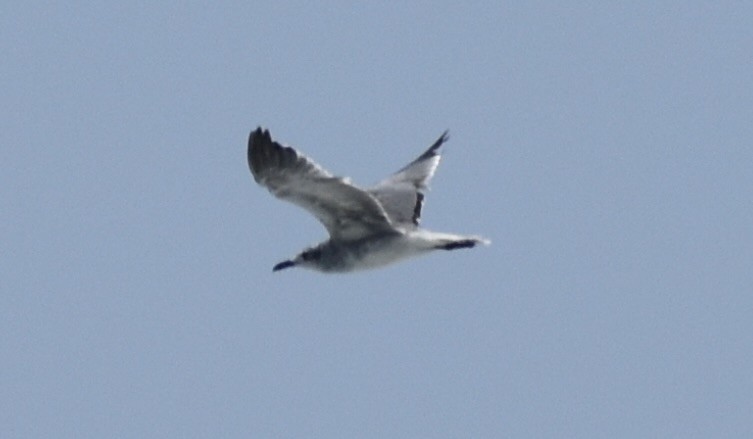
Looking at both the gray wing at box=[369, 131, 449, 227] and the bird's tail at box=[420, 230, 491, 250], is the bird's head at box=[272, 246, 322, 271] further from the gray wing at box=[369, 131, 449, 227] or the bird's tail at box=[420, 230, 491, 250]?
the bird's tail at box=[420, 230, 491, 250]

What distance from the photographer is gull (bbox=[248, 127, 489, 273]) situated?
31016 millimetres

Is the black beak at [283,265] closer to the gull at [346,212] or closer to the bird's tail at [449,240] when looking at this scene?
the gull at [346,212]

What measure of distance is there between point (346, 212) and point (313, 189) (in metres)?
1.14

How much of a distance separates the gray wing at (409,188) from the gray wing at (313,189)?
0.56m

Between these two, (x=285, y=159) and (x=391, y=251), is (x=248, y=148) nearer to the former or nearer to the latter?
(x=285, y=159)

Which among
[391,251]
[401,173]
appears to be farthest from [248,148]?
[401,173]

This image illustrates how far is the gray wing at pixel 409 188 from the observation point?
33.6 m

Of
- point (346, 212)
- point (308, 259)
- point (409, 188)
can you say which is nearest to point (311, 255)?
point (308, 259)

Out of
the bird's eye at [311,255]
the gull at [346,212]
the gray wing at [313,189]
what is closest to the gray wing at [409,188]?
the gull at [346,212]

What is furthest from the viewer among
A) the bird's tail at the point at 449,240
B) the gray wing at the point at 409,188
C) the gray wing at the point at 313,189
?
the gray wing at the point at 409,188

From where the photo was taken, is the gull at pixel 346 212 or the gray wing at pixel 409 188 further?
the gray wing at pixel 409 188

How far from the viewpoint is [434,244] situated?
32375 mm

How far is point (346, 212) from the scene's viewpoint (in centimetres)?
3247

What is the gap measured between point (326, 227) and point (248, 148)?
2.40 m
